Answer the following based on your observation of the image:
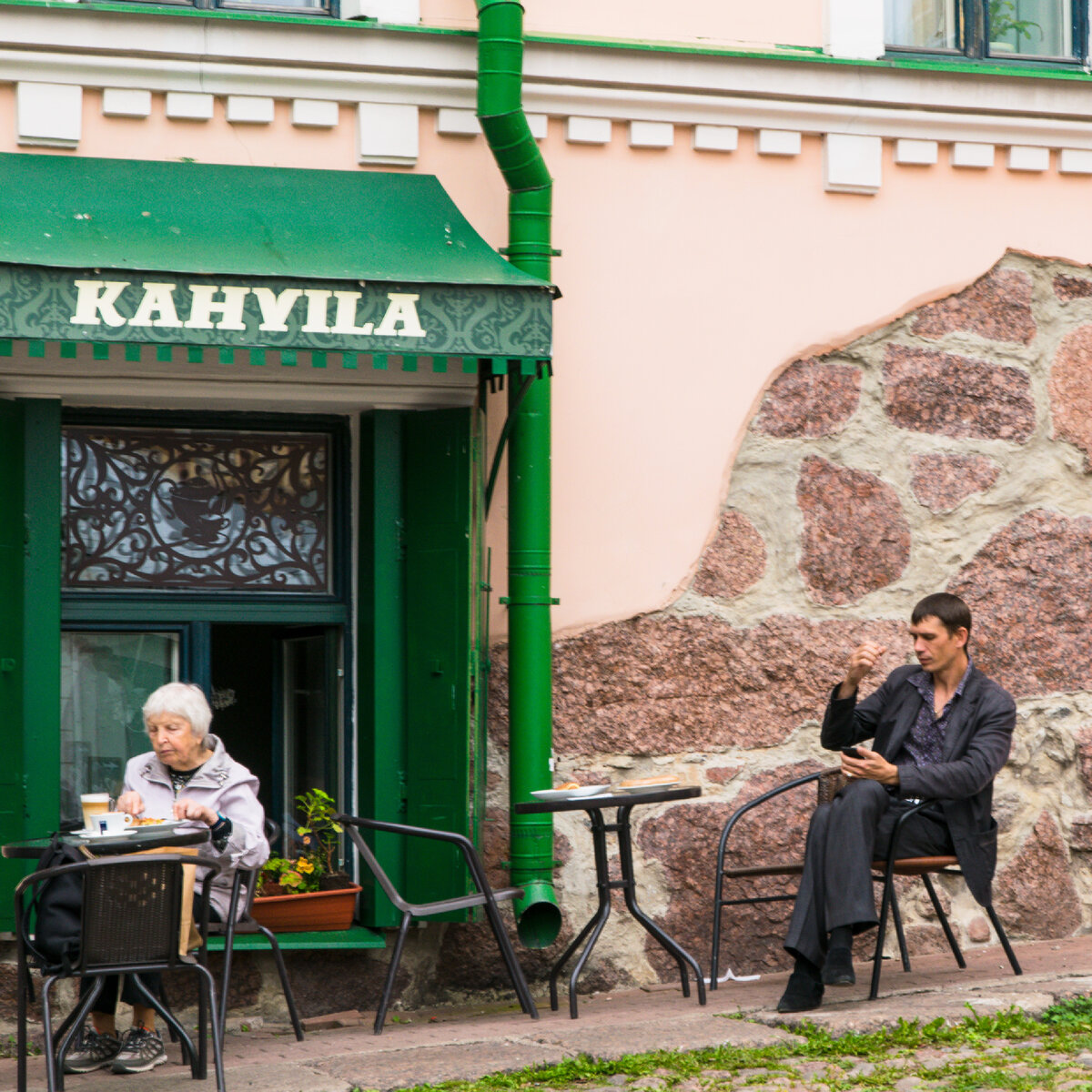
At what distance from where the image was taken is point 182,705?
5414mm

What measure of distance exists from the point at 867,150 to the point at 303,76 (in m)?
2.20

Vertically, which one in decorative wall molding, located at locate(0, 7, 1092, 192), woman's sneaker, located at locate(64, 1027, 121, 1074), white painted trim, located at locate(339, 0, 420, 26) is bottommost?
woman's sneaker, located at locate(64, 1027, 121, 1074)

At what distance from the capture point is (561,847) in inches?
243

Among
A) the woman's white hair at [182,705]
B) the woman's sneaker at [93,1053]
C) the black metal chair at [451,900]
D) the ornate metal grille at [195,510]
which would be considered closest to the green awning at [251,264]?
the ornate metal grille at [195,510]

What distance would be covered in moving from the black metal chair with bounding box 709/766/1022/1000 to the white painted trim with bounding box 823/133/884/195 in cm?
226

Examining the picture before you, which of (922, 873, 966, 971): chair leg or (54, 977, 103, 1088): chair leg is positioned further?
(922, 873, 966, 971): chair leg

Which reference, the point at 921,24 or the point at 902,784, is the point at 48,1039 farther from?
the point at 921,24

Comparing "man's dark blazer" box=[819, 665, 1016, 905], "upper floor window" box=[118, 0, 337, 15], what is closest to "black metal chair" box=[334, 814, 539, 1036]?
"man's dark blazer" box=[819, 665, 1016, 905]

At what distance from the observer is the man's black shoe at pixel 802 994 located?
17.2ft

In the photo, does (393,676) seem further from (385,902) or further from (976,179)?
(976,179)

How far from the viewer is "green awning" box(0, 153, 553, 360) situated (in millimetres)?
5191

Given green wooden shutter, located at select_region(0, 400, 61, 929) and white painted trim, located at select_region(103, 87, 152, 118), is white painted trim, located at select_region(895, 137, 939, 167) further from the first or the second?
green wooden shutter, located at select_region(0, 400, 61, 929)

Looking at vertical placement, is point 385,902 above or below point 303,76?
below

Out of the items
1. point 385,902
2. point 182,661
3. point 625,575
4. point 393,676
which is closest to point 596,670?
point 625,575
